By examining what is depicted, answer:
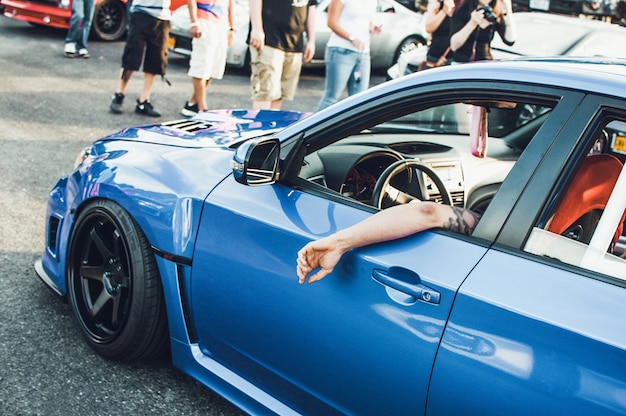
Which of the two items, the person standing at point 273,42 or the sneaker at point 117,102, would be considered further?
the sneaker at point 117,102

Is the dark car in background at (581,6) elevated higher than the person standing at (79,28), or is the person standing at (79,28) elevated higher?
the dark car in background at (581,6)

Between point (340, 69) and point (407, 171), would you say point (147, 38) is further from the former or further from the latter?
point (407, 171)

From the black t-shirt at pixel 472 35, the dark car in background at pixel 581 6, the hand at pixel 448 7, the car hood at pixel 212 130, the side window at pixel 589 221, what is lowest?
the car hood at pixel 212 130

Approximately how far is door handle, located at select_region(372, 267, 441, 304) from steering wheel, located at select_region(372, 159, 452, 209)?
1.53ft

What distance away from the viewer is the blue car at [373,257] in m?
1.93

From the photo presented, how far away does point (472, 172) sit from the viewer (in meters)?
3.36

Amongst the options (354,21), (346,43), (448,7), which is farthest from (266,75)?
(448,7)

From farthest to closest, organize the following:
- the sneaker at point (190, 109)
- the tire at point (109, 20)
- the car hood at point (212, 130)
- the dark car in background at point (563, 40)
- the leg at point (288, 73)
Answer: the tire at point (109, 20) < the sneaker at point (190, 109) < the dark car in background at point (563, 40) < the leg at point (288, 73) < the car hood at point (212, 130)

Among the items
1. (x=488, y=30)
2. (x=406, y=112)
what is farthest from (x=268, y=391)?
(x=488, y=30)

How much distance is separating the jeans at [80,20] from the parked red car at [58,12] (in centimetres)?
72

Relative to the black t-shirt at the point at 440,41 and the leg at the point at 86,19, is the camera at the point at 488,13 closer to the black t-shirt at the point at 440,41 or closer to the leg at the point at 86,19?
the black t-shirt at the point at 440,41

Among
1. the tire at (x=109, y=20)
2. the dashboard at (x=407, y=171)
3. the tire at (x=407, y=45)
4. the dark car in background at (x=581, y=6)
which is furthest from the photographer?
the dark car in background at (x=581, y=6)

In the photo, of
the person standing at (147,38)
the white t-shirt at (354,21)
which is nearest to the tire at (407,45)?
the person standing at (147,38)

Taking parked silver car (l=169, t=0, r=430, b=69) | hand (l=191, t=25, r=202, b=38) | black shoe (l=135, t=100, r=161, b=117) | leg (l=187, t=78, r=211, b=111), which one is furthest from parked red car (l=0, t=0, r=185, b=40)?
hand (l=191, t=25, r=202, b=38)
